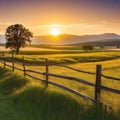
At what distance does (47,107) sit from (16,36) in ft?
234

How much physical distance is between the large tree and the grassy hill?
68096 millimetres

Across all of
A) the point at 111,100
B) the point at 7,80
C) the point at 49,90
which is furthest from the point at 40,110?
the point at 7,80

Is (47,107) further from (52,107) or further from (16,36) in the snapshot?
(16,36)

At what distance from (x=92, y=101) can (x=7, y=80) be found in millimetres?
10397

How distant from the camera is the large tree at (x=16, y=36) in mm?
81562

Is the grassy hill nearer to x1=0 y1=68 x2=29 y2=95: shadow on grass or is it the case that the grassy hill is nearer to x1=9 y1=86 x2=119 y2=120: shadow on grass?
x1=9 y1=86 x2=119 y2=120: shadow on grass

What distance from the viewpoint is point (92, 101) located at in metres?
10.5

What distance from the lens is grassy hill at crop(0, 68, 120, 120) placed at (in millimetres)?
9898

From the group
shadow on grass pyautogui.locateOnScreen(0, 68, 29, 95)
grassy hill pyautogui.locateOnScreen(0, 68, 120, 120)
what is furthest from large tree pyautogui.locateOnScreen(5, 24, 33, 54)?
grassy hill pyautogui.locateOnScreen(0, 68, 120, 120)

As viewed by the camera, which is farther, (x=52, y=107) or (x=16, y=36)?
(x=16, y=36)

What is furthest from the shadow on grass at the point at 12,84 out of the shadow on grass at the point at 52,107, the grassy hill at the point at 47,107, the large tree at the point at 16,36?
the large tree at the point at 16,36

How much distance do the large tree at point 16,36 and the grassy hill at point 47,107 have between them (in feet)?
223

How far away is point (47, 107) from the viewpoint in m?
11.6

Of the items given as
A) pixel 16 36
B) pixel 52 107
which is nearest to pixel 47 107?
pixel 52 107
